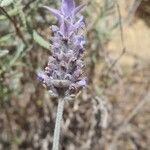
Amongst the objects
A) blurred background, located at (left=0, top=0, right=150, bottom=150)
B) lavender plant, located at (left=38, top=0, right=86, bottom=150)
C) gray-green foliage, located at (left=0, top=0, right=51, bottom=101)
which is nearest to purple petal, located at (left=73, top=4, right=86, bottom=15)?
lavender plant, located at (left=38, top=0, right=86, bottom=150)

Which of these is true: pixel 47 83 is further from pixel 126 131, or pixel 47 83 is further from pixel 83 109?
pixel 126 131

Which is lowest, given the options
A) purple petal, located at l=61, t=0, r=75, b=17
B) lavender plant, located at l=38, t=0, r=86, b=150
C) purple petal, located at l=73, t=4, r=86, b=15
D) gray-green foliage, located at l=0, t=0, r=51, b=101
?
lavender plant, located at l=38, t=0, r=86, b=150

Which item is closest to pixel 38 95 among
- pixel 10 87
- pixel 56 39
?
pixel 10 87

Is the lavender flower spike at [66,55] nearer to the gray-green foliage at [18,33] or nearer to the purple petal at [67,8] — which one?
the purple petal at [67,8]

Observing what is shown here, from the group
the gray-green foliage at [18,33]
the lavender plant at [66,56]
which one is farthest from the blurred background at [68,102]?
the lavender plant at [66,56]

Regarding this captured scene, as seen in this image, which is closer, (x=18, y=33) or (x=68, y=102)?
(x=18, y=33)

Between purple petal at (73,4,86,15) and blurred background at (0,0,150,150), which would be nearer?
purple petal at (73,4,86,15)

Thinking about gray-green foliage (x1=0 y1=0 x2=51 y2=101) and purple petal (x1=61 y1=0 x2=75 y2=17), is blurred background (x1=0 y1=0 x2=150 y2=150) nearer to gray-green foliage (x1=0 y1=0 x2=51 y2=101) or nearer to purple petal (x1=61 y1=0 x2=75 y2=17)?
gray-green foliage (x1=0 y1=0 x2=51 y2=101)

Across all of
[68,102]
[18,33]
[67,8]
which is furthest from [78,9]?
[68,102]

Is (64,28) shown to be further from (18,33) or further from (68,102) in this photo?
(68,102)
